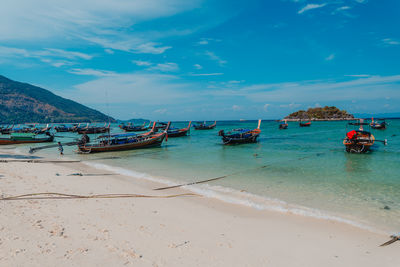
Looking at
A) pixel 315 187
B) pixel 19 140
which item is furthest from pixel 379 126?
pixel 19 140

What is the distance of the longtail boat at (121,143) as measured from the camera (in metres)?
22.8

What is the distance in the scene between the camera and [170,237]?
485cm

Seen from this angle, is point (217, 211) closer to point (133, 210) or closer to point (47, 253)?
point (133, 210)

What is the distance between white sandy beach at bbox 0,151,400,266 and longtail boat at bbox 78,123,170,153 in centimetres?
1598

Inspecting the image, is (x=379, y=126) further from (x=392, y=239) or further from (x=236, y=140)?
(x=392, y=239)

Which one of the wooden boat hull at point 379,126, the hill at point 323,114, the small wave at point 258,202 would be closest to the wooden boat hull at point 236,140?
the small wave at point 258,202

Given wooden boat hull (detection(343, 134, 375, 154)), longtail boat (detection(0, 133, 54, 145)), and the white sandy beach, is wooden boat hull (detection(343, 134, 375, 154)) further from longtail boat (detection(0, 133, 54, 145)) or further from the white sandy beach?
longtail boat (detection(0, 133, 54, 145))

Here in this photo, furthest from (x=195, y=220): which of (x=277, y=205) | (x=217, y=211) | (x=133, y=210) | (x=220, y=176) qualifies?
(x=220, y=176)

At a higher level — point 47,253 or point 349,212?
point 47,253

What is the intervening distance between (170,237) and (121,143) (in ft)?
71.2

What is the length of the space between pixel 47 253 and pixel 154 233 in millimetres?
1928

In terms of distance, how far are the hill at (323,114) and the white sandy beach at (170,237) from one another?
14461 centimetres

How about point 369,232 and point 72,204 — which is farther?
point 72,204

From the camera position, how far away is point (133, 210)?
21.6ft
